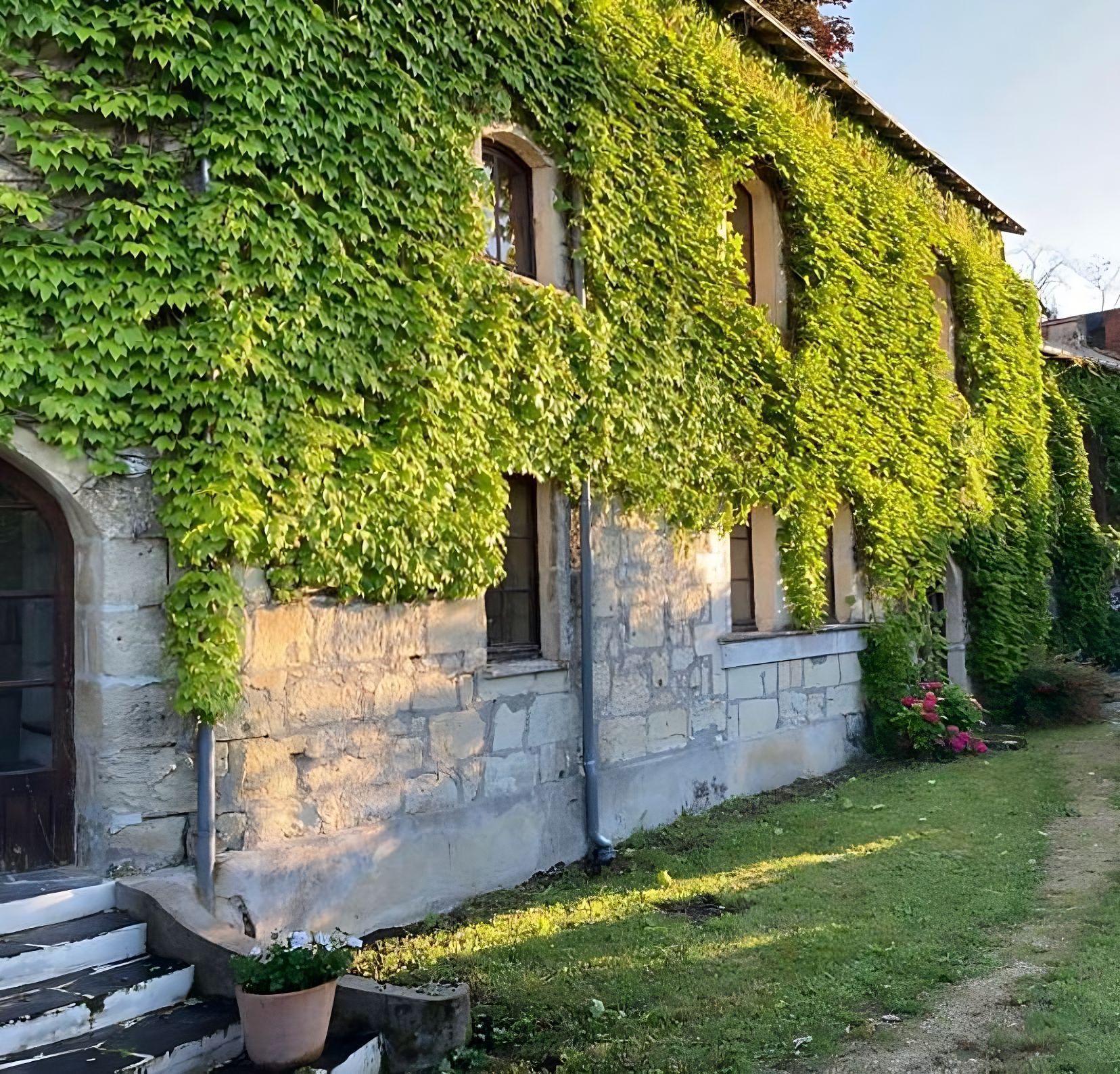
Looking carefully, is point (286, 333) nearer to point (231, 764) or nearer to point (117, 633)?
point (117, 633)

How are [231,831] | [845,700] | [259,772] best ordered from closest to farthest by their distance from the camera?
1. [231,831]
2. [259,772]
3. [845,700]

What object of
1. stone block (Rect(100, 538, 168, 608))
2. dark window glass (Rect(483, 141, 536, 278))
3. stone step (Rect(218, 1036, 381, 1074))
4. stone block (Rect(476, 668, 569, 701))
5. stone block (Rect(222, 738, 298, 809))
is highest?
dark window glass (Rect(483, 141, 536, 278))

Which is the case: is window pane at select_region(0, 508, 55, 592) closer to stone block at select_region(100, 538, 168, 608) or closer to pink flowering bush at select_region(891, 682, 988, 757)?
stone block at select_region(100, 538, 168, 608)

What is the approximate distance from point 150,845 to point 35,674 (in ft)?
3.43

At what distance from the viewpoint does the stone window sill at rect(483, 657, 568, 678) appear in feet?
22.6

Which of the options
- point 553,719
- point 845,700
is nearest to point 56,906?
point 553,719

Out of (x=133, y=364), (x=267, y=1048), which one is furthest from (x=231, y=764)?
(x=133, y=364)

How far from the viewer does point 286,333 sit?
18.3ft

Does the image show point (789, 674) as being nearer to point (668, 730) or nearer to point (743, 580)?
point (743, 580)

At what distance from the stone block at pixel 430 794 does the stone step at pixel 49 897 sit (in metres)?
1.79

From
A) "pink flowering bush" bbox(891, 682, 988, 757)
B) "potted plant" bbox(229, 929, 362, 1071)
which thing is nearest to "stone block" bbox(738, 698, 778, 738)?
"pink flowering bush" bbox(891, 682, 988, 757)

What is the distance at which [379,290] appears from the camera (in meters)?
6.08

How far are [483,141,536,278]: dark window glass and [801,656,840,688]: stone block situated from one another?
4.99 metres

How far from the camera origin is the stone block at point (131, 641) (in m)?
5.15
